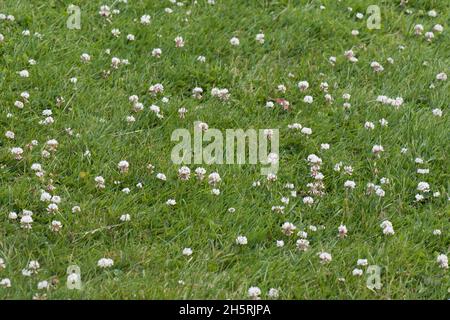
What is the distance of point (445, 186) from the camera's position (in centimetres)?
671

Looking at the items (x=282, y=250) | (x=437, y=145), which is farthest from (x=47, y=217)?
(x=437, y=145)

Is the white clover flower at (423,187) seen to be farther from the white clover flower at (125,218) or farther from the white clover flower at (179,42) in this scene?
the white clover flower at (179,42)

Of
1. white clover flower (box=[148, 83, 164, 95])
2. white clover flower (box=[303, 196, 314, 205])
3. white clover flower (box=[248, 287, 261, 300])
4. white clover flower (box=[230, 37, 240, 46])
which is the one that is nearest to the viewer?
white clover flower (box=[248, 287, 261, 300])

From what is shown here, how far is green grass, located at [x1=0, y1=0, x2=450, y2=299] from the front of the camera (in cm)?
564

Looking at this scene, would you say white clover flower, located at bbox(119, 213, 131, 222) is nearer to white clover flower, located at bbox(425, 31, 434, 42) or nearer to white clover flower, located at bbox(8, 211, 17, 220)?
white clover flower, located at bbox(8, 211, 17, 220)

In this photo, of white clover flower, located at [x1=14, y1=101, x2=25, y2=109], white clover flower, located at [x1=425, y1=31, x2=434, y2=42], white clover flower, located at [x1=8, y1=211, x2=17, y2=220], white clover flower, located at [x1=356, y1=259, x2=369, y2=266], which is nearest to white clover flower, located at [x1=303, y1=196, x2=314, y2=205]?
white clover flower, located at [x1=356, y1=259, x2=369, y2=266]

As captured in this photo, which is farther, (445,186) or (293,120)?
(293,120)

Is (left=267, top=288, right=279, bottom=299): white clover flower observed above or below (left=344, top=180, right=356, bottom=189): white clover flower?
below

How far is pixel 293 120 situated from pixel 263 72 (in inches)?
32.0

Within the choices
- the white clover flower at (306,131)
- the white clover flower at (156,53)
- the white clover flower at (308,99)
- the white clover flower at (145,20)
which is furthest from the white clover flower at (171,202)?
the white clover flower at (145,20)

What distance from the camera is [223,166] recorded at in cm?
664
